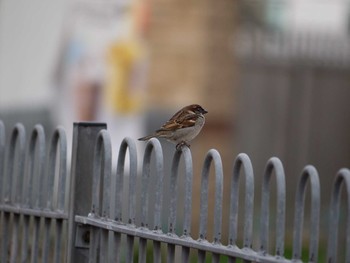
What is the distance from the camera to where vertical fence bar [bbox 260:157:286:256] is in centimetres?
381

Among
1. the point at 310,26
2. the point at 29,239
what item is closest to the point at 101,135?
the point at 29,239

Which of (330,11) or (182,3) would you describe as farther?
(330,11)

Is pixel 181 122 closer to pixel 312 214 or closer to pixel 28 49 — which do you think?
pixel 312 214

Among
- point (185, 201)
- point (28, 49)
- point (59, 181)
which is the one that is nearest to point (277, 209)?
point (185, 201)

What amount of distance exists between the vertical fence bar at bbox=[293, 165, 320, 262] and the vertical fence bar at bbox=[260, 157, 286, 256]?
5 centimetres

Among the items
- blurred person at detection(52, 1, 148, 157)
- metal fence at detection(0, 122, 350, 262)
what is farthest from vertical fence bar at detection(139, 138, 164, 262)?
blurred person at detection(52, 1, 148, 157)

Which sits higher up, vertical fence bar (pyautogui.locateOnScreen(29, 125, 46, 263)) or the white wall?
the white wall

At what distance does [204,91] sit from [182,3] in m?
1.08

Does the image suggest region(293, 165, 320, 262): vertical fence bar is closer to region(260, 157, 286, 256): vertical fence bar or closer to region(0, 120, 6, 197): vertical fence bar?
region(260, 157, 286, 256): vertical fence bar

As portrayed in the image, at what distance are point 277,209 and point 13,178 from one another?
2.08 meters

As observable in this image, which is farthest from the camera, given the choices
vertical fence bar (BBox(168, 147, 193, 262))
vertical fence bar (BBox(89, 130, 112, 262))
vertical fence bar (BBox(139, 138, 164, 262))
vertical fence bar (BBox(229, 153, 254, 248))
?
vertical fence bar (BBox(89, 130, 112, 262))

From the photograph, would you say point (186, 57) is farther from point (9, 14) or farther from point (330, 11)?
point (330, 11)

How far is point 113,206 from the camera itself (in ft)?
16.9

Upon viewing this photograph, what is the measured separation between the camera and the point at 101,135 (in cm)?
Result: 495
